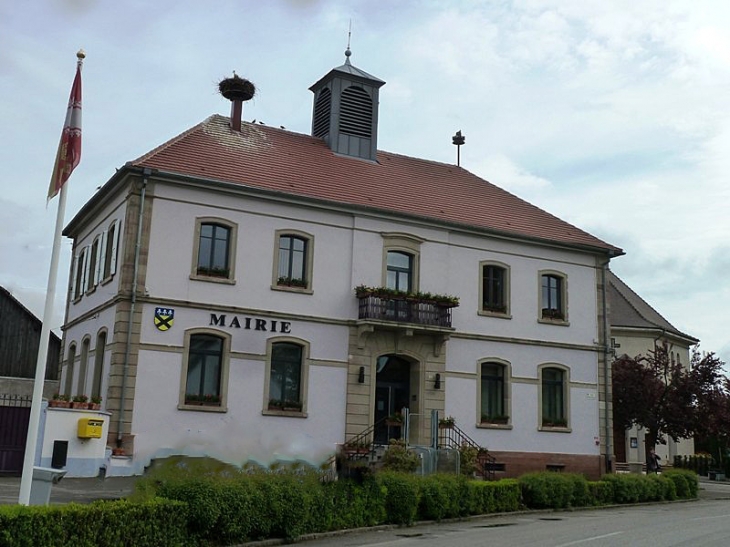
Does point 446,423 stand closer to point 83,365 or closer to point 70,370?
point 83,365

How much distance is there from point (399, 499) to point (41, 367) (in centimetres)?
832

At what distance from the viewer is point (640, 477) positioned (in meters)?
24.7

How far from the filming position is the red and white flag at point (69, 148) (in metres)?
12.2

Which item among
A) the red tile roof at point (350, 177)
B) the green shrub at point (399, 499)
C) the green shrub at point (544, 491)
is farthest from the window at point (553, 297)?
the green shrub at point (399, 499)

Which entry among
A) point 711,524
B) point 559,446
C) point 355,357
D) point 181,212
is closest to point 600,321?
point 559,446

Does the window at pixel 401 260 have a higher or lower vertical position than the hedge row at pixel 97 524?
higher

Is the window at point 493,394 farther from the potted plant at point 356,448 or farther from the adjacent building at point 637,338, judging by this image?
the adjacent building at point 637,338

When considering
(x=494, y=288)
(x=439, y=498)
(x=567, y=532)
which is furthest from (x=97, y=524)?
(x=494, y=288)

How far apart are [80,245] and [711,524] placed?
22.4m

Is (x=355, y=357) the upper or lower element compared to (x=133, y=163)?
lower

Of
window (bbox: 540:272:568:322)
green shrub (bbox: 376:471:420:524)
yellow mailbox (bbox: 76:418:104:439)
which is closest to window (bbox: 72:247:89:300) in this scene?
yellow mailbox (bbox: 76:418:104:439)

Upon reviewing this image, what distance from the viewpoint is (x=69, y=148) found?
40.2 ft

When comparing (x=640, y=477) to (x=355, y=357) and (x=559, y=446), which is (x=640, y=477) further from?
(x=355, y=357)

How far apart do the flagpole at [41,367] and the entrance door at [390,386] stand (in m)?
14.6
